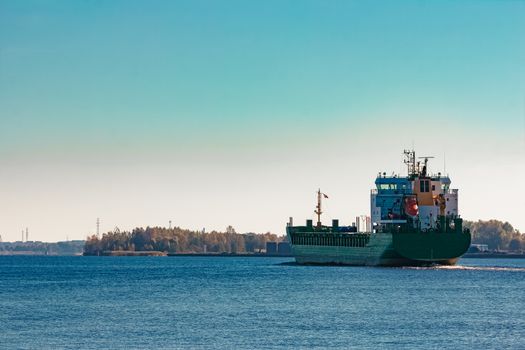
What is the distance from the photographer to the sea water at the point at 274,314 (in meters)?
67.8

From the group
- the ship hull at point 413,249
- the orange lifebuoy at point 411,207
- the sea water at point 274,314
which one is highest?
the orange lifebuoy at point 411,207

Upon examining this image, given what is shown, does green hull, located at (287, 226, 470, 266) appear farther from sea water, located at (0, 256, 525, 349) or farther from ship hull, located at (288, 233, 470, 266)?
sea water, located at (0, 256, 525, 349)

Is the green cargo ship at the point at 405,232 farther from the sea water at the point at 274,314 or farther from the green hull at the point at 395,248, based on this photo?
the sea water at the point at 274,314

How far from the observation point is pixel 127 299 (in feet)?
334

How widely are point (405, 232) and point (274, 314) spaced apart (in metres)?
64.3

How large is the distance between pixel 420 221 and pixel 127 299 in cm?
5966

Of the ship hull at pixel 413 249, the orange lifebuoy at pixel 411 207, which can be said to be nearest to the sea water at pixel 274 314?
the ship hull at pixel 413 249

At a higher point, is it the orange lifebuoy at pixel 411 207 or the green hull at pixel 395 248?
the orange lifebuoy at pixel 411 207

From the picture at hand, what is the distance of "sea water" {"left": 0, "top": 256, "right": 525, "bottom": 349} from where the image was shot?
6781 cm

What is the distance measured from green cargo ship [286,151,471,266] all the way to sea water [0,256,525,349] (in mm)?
13872

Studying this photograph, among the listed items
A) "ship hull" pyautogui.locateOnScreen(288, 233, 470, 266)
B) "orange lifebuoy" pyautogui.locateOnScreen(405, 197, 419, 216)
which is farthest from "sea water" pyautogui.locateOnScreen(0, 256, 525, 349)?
"orange lifebuoy" pyautogui.locateOnScreen(405, 197, 419, 216)

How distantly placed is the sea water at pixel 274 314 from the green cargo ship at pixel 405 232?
45.5 ft

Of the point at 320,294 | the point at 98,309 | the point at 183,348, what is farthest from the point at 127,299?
the point at 183,348

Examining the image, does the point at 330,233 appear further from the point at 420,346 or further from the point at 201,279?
the point at 420,346
